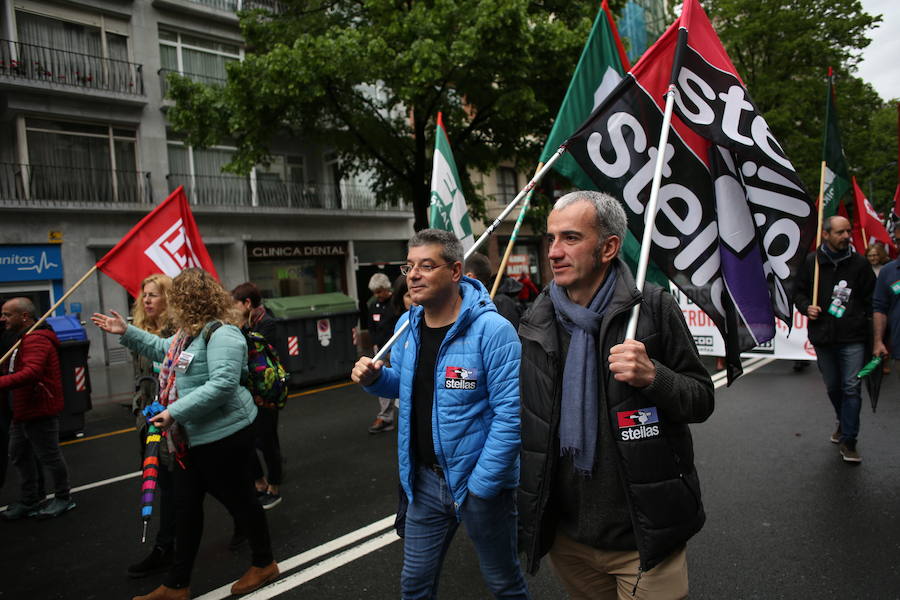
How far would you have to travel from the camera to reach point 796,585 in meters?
3.11

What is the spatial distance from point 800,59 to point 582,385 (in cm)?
2437

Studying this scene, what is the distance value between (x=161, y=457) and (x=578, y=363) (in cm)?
254

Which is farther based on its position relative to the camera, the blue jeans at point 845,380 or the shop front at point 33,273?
the shop front at point 33,273

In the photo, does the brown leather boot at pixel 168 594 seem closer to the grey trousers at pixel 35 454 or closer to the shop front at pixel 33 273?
the grey trousers at pixel 35 454

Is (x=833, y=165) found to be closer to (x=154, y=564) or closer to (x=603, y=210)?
(x=603, y=210)

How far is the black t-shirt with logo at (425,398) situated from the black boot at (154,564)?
87.0 inches

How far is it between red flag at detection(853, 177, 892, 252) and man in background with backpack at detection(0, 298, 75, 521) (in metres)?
9.45

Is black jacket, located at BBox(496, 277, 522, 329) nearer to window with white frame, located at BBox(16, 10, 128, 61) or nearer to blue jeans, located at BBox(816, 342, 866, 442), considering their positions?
blue jeans, located at BBox(816, 342, 866, 442)

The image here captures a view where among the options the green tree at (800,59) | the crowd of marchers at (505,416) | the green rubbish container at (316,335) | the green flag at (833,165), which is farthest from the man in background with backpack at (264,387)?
the green tree at (800,59)

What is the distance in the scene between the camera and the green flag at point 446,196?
5.12 meters

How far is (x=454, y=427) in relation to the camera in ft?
8.04

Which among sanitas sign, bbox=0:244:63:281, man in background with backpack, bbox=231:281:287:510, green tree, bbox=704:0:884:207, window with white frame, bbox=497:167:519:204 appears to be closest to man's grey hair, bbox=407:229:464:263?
man in background with backpack, bbox=231:281:287:510

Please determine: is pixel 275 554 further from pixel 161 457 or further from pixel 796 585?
pixel 796 585

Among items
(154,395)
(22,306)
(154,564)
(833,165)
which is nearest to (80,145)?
(22,306)
